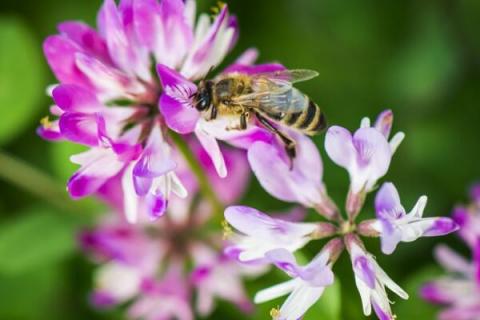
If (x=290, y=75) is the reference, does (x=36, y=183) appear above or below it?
below

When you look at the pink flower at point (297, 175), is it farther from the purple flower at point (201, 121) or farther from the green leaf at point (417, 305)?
the green leaf at point (417, 305)

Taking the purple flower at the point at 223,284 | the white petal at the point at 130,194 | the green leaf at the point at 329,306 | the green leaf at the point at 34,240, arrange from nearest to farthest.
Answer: the white petal at the point at 130,194, the green leaf at the point at 329,306, the purple flower at the point at 223,284, the green leaf at the point at 34,240

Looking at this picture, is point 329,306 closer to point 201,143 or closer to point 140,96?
point 201,143

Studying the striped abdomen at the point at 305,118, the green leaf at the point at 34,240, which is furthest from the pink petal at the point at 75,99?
the green leaf at the point at 34,240

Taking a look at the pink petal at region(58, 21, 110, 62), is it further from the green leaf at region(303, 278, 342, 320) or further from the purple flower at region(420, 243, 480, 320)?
the purple flower at region(420, 243, 480, 320)

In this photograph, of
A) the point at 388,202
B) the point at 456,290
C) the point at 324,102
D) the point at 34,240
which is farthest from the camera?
the point at 324,102

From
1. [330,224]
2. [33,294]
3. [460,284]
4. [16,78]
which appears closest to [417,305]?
[460,284]

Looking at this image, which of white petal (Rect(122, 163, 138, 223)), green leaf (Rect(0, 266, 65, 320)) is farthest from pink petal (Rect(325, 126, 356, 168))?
green leaf (Rect(0, 266, 65, 320))
